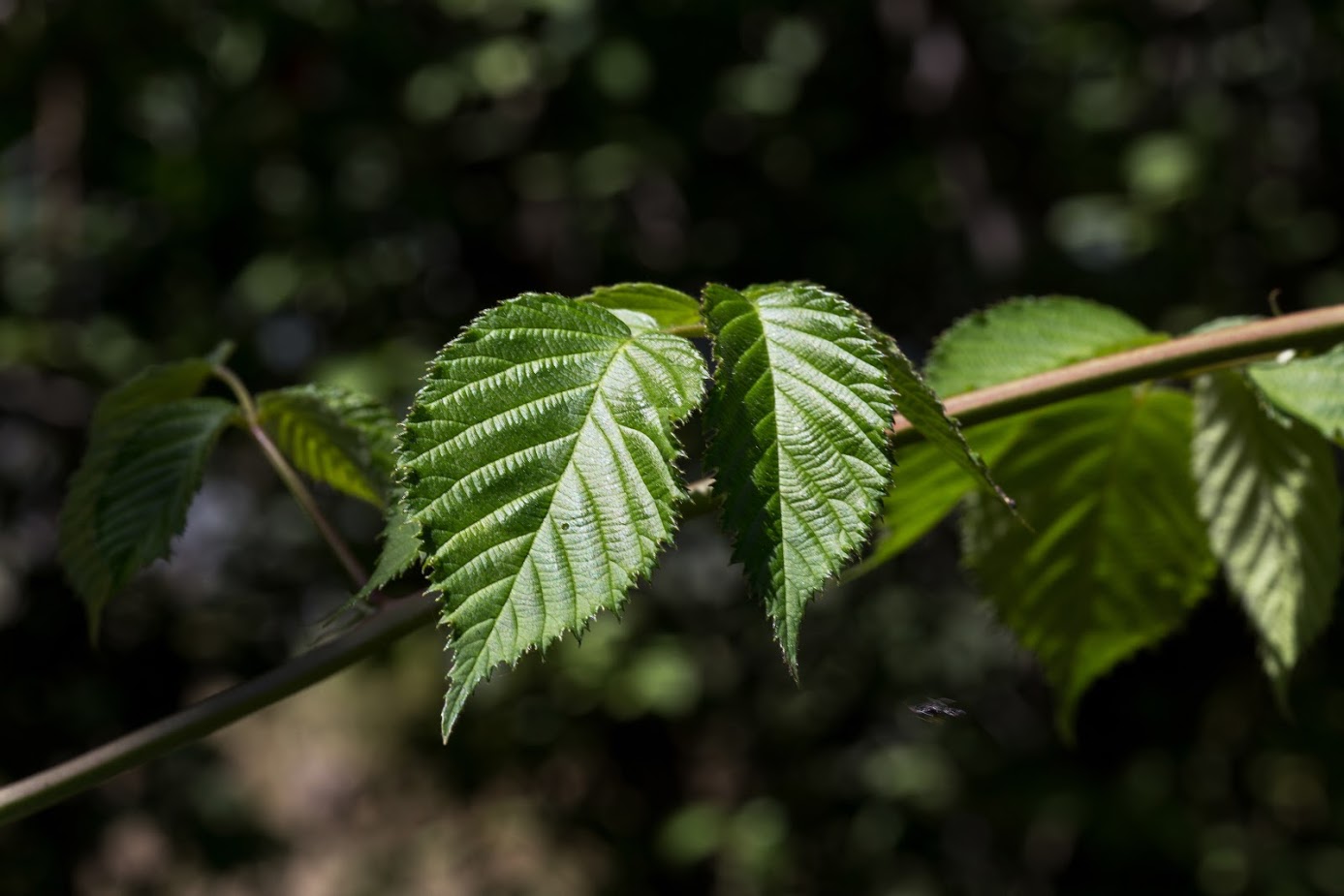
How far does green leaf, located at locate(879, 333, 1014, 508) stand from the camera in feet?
1.85

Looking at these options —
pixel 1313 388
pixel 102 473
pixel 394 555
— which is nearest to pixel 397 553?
pixel 394 555

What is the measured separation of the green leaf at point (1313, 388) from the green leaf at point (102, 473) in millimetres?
680

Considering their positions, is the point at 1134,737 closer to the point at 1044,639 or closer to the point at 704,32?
the point at 704,32

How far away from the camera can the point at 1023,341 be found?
0.84 meters

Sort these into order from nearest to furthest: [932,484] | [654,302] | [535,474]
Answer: [535,474]
[654,302]
[932,484]

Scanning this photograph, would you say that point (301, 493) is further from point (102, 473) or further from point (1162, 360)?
point (1162, 360)

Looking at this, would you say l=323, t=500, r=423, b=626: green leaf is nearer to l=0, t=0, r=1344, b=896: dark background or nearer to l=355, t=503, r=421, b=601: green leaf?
l=355, t=503, r=421, b=601: green leaf

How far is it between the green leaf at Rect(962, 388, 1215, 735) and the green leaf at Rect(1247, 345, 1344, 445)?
0.10 metres

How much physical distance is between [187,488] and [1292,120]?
2824 millimetres

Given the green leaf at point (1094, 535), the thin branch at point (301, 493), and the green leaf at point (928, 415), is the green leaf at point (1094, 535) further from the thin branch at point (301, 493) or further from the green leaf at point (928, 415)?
the thin branch at point (301, 493)

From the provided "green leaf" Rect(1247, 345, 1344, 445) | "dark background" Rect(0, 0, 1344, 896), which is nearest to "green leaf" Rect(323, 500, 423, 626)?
"green leaf" Rect(1247, 345, 1344, 445)

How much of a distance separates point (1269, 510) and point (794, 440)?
1.54 ft

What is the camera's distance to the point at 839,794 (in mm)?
2961

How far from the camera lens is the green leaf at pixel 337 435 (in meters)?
0.81
